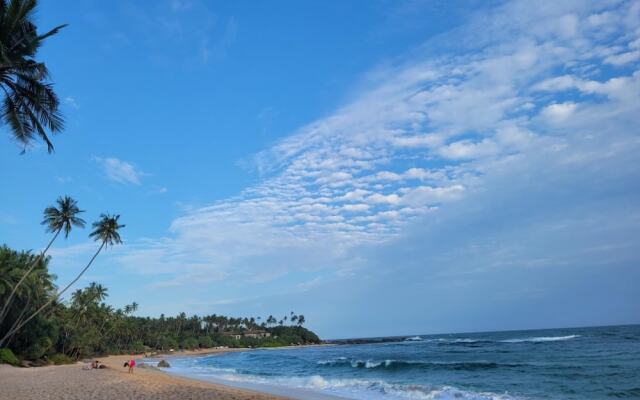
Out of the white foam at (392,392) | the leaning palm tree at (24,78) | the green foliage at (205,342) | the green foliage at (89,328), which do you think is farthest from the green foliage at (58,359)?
the green foliage at (205,342)

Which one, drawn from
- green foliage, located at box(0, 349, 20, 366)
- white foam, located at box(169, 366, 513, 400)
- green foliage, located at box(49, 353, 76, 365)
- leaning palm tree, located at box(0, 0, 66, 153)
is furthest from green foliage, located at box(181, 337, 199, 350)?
leaning palm tree, located at box(0, 0, 66, 153)

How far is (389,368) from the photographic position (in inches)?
1462

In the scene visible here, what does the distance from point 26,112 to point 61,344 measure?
198 ft

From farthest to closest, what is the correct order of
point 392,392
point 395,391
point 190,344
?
point 190,344
point 395,391
point 392,392

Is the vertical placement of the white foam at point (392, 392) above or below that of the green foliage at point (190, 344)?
below

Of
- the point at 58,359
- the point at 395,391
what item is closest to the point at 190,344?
the point at 58,359

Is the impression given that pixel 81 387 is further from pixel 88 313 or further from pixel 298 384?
pixel 88 313

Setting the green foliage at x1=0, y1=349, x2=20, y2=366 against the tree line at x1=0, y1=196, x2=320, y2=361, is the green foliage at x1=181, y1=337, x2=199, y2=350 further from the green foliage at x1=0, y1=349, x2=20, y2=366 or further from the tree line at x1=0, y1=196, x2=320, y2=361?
the green foliage at x1=0, y1=349, x2=20, y2=366

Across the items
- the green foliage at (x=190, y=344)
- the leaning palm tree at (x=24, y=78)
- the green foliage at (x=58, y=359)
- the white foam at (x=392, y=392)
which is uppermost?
the leaning palm tree at (x=24, y=78)

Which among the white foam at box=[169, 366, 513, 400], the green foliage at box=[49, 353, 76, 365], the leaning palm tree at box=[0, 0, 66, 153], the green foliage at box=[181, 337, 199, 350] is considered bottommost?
the white foam at box=[169, 366, 513, 400]

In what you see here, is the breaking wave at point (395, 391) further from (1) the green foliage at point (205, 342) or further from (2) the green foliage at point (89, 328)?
(1) the green foliage at point (205, 342)

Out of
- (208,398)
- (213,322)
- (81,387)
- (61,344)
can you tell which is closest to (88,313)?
(61,344)

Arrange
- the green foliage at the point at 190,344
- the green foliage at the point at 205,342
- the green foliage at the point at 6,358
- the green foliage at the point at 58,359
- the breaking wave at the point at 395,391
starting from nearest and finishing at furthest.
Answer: the breaking wave at the point at 395,391, the green foliage at the point at 6,358, the green foliage at the point at 58,359, the green foliage at the point at 190,344, the green foliage at the point at 205,342

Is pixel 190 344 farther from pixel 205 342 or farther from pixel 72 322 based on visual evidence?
pixel 72 322
